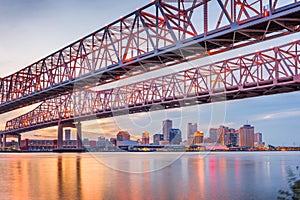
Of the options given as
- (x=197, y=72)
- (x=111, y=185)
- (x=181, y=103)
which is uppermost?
(x=197, y=72)

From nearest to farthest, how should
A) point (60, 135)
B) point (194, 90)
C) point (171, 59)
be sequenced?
1. point (171, 59)
2. point (194, 90)
3. point (60, 135)

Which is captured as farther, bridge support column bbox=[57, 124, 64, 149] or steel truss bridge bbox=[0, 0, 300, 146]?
bridge support column bbox=[57, 124, 64, 149]

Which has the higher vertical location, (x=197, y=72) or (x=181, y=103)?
(x=197, y=72)

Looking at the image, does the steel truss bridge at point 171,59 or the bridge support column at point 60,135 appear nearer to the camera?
the steel truss bridge at point 171,59

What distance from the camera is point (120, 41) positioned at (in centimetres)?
3684

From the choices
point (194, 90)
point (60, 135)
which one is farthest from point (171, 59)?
point (60, 135)

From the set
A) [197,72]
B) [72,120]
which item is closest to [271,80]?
[197,72]

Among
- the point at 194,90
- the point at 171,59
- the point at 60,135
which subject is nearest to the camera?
the point at 171,59

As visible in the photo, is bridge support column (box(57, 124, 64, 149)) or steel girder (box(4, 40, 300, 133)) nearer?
steel girder (box(4, 40, 300, 133))

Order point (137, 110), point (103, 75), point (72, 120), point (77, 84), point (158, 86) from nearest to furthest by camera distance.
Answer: point (103, 75) < point (77, 84) < point (158, 86) < point (137, 110) < point (72, 120)

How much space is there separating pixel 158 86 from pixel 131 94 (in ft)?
38.9

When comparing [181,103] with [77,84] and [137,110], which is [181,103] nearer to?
[137,110]

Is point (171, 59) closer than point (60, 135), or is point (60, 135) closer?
point (171, 59)

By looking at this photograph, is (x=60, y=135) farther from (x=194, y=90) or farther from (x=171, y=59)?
A: (x=171, y=59)
